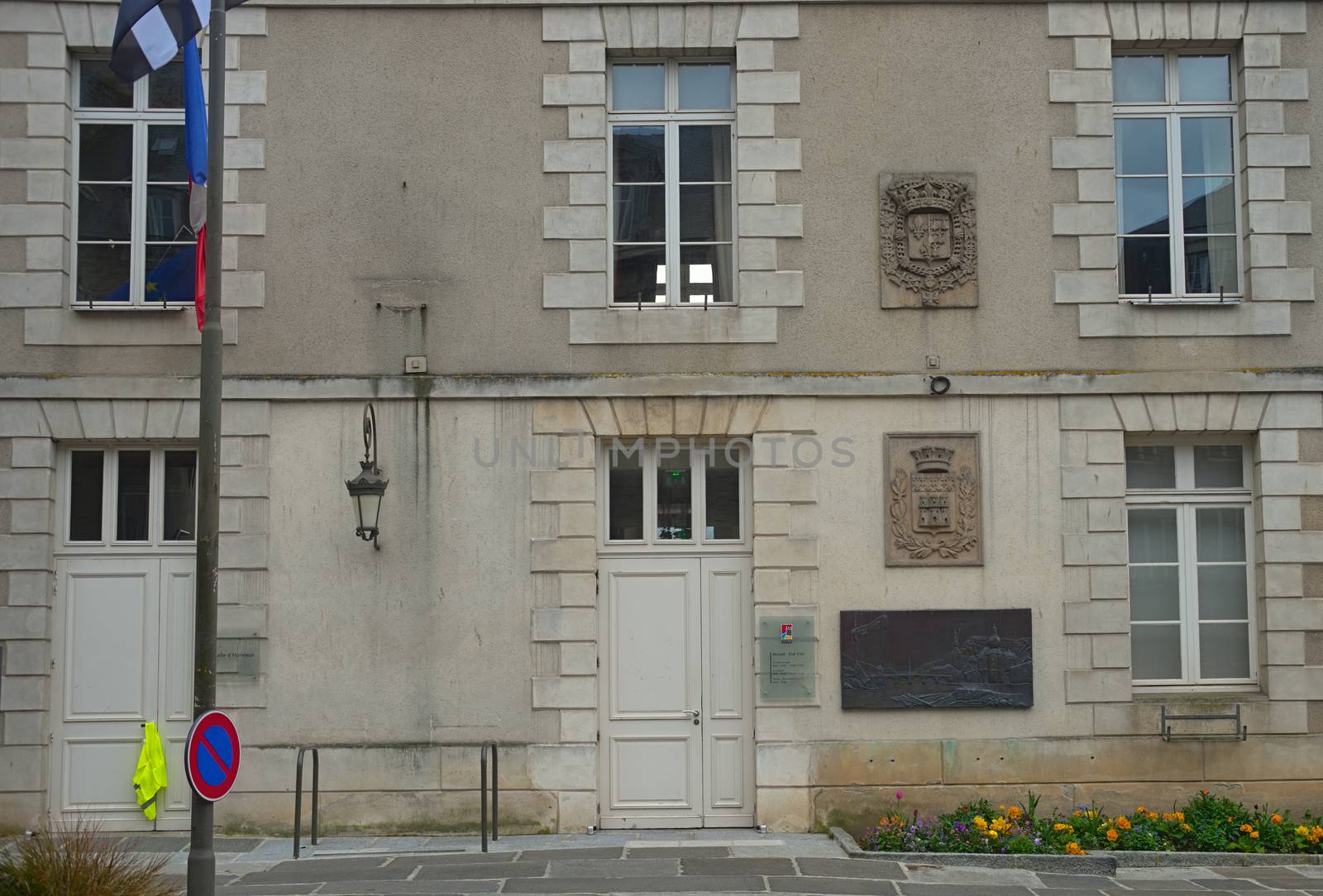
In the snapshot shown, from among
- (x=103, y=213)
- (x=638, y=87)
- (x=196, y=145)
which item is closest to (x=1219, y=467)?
(x=638, y=87)

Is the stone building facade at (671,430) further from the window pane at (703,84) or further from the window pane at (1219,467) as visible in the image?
the window pane at (703,84)

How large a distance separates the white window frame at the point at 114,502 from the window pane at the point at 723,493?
12.8 feet

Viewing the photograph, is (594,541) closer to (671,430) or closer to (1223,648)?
(671,430)

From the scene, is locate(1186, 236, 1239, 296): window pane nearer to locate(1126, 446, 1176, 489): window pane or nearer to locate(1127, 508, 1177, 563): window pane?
locate(1126, 446, 1176, 489): window pane

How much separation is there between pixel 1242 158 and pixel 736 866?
6576 millimetres

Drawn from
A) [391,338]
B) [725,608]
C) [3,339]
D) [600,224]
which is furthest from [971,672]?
[3,339]

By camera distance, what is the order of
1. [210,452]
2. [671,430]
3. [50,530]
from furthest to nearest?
[671,430], [50,530], [210,452]

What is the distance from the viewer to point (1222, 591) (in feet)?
33.5

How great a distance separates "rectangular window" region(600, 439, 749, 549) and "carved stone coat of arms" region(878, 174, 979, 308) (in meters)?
1.76

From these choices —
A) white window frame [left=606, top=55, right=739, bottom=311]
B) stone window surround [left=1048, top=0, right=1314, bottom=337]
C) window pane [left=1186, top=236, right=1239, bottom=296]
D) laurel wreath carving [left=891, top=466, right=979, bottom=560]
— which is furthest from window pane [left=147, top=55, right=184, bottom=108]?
window pane [left=1186, top=236, right=1239, bottom=296]

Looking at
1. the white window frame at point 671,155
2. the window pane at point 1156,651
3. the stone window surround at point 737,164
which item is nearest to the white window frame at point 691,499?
the stone window surround at point 737,164

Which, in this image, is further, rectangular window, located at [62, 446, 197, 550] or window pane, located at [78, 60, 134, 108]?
window pane, located at [78, 60, 134, 108]

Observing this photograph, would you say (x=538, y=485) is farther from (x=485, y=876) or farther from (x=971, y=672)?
(x=971, y=672)

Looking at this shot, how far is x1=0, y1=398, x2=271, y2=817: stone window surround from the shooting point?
974cm
